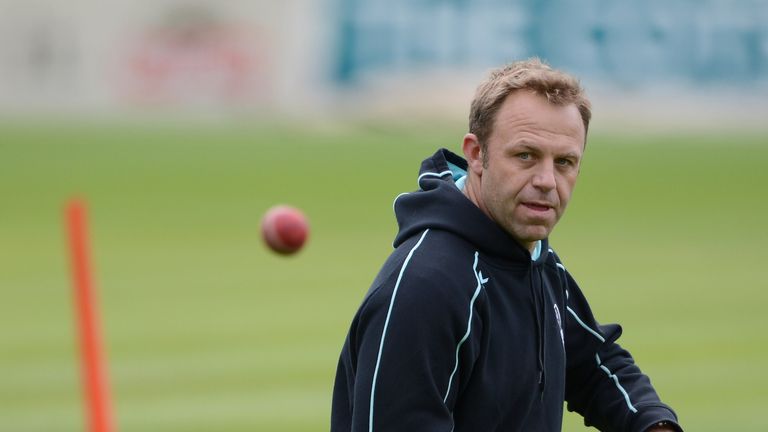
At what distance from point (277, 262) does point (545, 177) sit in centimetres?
1695

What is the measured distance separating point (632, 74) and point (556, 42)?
3101 mm

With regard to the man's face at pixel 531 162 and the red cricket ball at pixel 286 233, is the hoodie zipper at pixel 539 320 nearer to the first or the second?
the man's face at pixel 531 162

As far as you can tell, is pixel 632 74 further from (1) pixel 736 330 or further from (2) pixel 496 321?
(2) pixel 496 321

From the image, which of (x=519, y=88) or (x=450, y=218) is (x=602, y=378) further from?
(x=519, y=88)

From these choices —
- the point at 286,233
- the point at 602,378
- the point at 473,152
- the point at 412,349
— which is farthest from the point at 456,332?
the point at 286,233

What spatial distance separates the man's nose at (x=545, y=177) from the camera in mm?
4262

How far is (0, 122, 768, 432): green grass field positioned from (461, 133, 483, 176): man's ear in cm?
641

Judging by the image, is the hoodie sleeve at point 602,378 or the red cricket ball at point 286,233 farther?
the red cricket ball at point 286,233

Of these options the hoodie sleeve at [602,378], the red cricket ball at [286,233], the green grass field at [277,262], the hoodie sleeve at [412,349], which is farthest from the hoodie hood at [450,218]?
the green grass field at [277,262]

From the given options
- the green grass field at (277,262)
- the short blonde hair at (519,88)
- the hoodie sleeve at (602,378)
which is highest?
the short blonde hair at (519,88)

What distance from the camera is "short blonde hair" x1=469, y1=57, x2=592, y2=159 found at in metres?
4.30

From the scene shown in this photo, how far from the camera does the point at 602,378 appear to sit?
4.95m

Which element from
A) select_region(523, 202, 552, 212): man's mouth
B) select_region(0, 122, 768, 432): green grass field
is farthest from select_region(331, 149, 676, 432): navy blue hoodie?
select_region(0, 122, 768, 432): green grass field

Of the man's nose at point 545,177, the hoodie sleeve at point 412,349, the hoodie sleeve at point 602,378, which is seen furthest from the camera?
the hoodie sleeve at point 602,378
